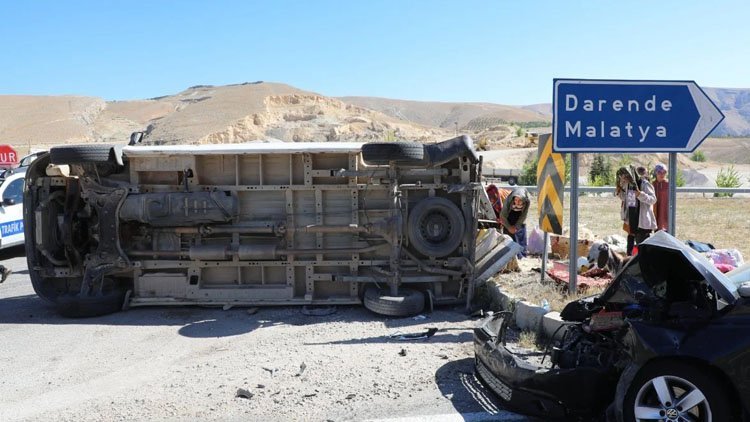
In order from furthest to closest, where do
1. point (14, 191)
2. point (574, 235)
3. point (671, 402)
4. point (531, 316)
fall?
point (14, 191) < point (574, 235) < point (531, 316) < point (671, 402)

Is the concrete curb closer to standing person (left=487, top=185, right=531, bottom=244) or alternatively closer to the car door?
standing person (left=487, top=185, right=531, bottom=244)

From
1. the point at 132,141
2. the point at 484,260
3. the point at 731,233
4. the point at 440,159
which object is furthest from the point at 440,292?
the point at 731,233

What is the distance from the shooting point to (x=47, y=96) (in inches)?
4353

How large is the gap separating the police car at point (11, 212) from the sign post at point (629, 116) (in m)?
10.7

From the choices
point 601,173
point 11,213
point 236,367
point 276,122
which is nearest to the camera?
point 236,367

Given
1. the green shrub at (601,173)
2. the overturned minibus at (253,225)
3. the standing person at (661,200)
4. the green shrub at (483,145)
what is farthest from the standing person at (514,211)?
the green shrub at (483,145)

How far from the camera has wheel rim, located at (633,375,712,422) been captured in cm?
363

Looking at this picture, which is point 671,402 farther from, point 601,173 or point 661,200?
point 601,173

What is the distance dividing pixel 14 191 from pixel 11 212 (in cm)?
62

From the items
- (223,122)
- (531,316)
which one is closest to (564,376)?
(531,316)

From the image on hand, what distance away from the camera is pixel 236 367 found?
5816 mm

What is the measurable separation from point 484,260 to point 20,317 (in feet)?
20.1

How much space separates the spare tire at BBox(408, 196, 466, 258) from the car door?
9194 millimetres

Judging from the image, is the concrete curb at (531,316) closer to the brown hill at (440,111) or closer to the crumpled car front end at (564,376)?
the crumpled car front end at (564,376)
